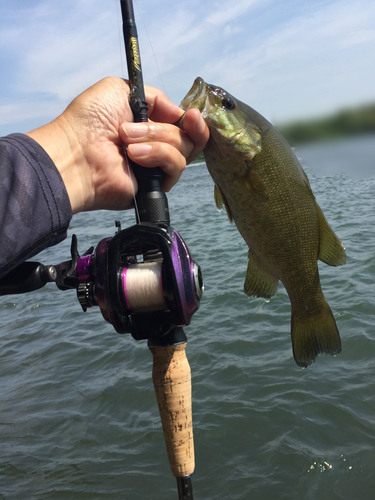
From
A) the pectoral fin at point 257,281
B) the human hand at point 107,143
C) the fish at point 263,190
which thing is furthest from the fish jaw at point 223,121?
the pectoral fin at point 257,281

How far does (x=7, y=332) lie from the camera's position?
23.9 ft

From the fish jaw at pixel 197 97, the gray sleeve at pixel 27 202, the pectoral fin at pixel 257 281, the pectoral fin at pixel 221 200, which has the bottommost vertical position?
the pectoral fin at pixel 257 281

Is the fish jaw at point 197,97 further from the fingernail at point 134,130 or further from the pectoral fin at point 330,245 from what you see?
the pectoral fin at point 330,245

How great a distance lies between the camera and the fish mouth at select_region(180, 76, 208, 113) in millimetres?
2350

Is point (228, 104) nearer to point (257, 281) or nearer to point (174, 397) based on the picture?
point (257, 281)

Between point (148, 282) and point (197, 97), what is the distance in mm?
1197

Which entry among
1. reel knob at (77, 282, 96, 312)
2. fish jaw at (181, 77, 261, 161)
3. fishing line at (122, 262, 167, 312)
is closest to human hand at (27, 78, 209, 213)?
fish jaw at (181, 77, 261, 161)

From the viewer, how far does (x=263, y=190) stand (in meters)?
2.29

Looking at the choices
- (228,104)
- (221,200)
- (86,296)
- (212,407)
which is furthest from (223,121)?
(212,407)

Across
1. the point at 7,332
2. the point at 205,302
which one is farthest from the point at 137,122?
the point at 7,332

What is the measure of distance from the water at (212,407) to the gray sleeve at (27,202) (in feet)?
5.47

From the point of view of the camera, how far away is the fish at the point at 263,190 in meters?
2.29

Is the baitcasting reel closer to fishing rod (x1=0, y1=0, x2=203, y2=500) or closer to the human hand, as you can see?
fishing rod (x1=0, y1=0, x2=203, y2=500)

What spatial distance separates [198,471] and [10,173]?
3112 mm
